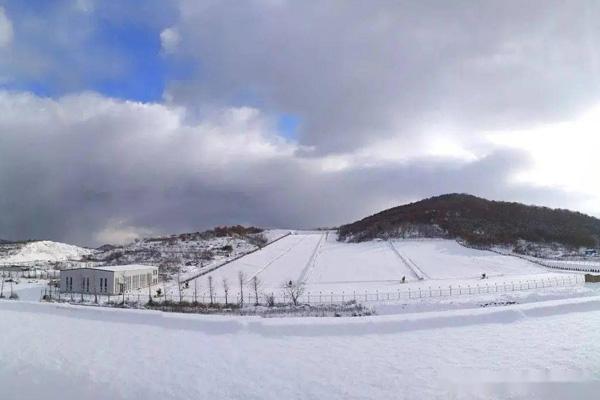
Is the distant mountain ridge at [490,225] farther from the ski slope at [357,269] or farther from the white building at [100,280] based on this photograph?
the white building at [100,280]

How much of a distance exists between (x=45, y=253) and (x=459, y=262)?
71.4 meters

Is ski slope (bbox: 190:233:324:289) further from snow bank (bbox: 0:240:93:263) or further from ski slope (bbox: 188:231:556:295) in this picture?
snow bank (bbox: 0:240:93:263)

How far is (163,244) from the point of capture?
84500 millimetres

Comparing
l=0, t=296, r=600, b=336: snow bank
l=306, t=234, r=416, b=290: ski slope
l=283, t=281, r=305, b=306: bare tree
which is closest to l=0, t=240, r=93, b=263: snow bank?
l=306, t=234, r=416, b=290: ski slope

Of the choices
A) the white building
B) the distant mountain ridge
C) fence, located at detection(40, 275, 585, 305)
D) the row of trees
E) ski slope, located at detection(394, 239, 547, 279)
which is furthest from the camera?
the distant mountain ridge

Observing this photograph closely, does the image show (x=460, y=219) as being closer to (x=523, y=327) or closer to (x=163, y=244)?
(x=163, y=244)

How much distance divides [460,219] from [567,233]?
18028mm

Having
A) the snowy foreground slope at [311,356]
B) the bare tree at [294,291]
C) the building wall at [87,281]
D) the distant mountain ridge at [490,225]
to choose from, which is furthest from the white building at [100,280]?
the distant mountain ridge at [490,225]

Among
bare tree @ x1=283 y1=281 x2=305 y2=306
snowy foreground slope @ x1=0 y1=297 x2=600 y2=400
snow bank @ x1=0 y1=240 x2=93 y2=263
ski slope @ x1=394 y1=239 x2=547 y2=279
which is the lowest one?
snowy foreground slope @ x1=0 y1=297 x2=600 y2=400

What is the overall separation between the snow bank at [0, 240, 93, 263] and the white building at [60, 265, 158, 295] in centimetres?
4468

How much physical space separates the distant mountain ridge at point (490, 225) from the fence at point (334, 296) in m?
39.8

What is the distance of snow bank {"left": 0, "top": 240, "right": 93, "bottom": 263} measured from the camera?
78.3m

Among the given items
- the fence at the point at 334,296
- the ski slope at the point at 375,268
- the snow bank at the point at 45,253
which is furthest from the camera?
the snow bank at the point at 45,253

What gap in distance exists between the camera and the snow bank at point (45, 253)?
7827 cm
